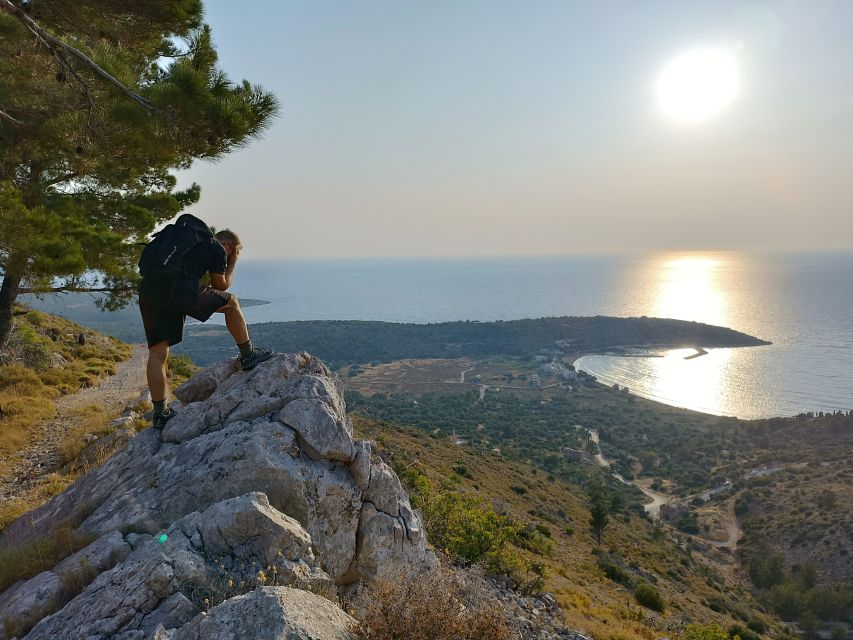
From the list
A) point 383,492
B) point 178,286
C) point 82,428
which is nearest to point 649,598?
point 383,492

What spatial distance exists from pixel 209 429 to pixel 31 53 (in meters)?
7.46

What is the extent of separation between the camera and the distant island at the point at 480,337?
101500 millimetres

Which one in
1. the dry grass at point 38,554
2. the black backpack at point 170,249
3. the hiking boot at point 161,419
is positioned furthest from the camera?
the hiking boot at point 161,419

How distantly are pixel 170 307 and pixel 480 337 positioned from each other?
117472 mm

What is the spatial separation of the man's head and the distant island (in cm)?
9043

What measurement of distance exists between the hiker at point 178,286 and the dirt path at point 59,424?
414 cm

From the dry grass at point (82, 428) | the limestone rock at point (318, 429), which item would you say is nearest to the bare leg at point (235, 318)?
the limestone rock at point (318, 429)

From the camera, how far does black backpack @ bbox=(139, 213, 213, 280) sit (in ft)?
17.6

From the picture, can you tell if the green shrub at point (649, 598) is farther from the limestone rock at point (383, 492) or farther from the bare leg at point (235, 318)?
the bare leg at point (235, 318)

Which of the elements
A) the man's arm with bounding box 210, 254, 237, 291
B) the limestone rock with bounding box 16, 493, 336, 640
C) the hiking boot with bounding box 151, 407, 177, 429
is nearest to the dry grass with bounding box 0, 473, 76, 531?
the hiking boot with bounding box 151, 407, 177, 429

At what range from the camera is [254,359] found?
21.4ft

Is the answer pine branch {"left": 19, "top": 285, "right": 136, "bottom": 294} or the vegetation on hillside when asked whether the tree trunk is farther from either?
the vegetation on hillside

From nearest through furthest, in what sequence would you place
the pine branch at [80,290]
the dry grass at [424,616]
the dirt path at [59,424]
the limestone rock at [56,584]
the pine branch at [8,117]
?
the dry grass at [424,616] → the limestone rock at [56,584] → the pine branch at [8,117] → the dirt path at [59,424] → the pine branch at [80,290]

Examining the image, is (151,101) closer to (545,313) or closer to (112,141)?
(112,141)
